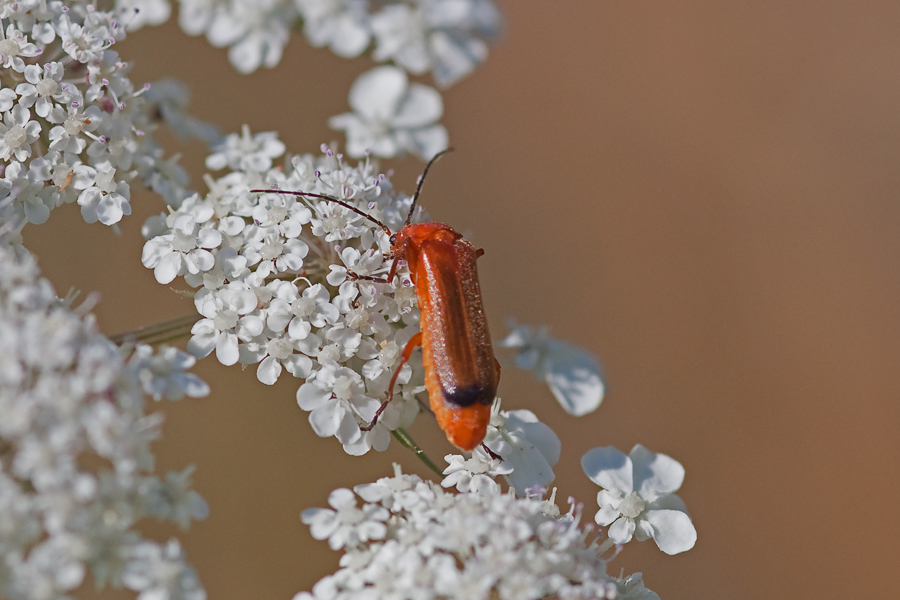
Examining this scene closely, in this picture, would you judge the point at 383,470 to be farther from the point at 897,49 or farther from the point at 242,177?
the point at 897,49

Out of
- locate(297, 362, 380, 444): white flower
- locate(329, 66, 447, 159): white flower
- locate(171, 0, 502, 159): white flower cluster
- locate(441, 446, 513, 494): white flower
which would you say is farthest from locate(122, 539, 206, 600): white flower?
locate(329, 66, 447, 159): white flower

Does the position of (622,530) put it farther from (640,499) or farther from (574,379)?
(574,379)

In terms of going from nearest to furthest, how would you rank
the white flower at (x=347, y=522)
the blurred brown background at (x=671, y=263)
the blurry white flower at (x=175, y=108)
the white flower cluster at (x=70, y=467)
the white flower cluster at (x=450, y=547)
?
the white flower cluster at (x=70, y=467) < the white flower cluster at (x=450, y=547) < the white flower at (x=347, y=522) < the blurry white flower at (x=175, y=108) < the blurred brown background at (x=671, y=263)

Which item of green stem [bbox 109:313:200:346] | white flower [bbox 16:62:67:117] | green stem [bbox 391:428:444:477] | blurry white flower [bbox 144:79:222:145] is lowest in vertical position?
green stem [bbox 391:428:444:477]

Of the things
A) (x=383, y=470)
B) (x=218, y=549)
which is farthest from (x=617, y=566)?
(x=218, y=549)

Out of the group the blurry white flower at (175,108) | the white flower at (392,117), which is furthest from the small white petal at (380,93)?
the blurry white flower at (175,108)

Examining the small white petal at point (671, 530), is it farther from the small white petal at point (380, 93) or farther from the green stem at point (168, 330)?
the small white petal at point (380, 93)

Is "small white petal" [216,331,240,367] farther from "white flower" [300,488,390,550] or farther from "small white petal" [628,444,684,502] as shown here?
"small white petal" [628,444,684,502]
